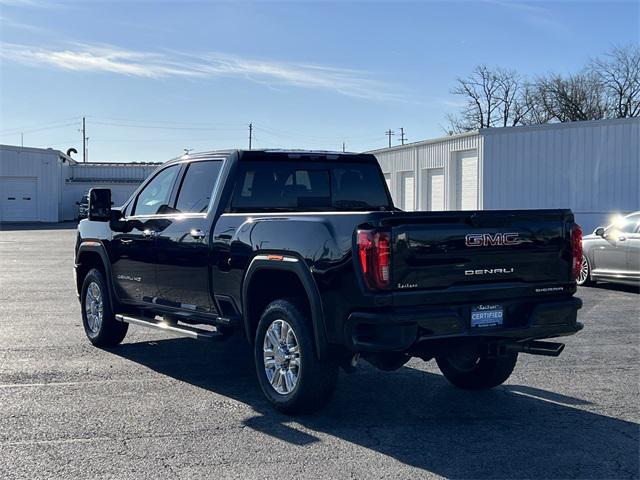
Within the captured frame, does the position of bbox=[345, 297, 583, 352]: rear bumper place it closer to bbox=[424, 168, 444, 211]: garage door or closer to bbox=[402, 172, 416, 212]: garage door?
bbox=[424, 168, 444, 211]: garage door

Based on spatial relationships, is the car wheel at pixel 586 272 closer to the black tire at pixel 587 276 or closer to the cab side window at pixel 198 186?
the black tire at pixel 587 276

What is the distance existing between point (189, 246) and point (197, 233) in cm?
19

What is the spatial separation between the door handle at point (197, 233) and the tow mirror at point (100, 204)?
1534mm

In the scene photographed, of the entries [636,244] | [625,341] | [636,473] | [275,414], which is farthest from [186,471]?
[636,244]

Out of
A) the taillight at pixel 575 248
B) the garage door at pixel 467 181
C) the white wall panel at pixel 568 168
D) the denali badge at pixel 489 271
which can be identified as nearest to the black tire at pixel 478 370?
the taillight at pixel 575 248

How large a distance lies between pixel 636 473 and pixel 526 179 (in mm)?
21797

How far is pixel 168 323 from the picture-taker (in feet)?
25.0

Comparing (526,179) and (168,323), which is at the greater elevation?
(526,179)

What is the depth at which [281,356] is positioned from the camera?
20.0 feet

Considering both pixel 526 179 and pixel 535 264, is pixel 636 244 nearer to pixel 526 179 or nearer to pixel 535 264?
pixel 535 264

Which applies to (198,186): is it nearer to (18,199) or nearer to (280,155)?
(280,155)

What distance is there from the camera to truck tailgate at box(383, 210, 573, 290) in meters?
5.29

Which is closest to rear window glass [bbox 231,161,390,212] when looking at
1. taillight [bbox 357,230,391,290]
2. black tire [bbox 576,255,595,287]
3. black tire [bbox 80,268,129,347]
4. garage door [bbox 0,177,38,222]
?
taillight [bbox 357,230,391,290]

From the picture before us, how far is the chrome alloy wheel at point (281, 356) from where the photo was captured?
19.6 ft
